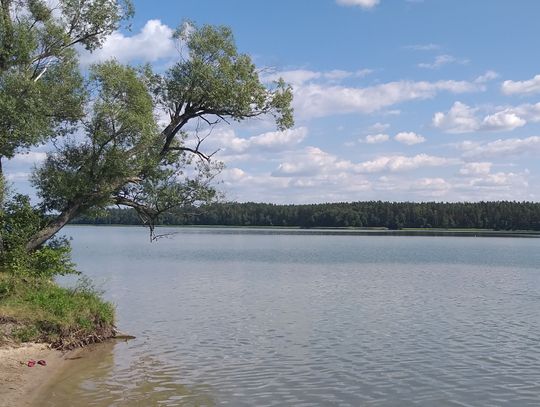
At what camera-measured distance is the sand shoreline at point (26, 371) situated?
13633mm

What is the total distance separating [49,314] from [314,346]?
366 inches

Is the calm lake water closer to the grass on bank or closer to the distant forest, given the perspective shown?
the grass on bank

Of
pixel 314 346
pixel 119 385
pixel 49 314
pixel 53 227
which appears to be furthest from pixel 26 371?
pixel 314 346

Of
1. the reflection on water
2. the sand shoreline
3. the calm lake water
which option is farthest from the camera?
the calm lake water

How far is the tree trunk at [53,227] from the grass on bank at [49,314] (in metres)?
1.43

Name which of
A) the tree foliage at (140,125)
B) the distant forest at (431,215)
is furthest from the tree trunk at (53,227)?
the distant forest at (431,215)

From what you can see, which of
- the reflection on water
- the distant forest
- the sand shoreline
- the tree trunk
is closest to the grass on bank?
the sand shoreline

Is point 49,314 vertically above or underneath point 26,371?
above

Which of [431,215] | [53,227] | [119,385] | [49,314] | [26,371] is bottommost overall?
[119,385]

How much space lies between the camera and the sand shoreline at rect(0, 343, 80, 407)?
1363 centimetres

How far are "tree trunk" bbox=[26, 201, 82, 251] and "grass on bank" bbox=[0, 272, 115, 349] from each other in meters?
1.43

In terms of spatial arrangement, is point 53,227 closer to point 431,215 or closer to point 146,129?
point 146,129

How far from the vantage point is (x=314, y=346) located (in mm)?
21203

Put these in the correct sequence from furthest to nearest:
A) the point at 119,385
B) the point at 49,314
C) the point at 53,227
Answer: the point at 53,227 → the point at 49,314 → the point at 119,385
